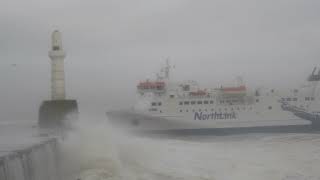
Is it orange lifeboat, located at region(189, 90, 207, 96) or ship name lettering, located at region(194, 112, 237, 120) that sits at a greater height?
orange lifeboat, located at region(189, 90, 207, 96)

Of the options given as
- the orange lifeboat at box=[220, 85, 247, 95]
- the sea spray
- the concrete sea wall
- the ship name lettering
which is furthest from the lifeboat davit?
the concrete sea wall

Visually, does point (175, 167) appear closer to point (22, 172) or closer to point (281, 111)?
point (22, 172)

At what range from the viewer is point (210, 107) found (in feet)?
163

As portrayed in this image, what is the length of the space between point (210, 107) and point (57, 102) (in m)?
27.9

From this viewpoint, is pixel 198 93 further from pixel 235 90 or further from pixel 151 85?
pixel 151 85

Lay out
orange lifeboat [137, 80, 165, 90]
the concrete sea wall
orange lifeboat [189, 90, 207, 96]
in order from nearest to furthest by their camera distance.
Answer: the concrete sea wall → orange lifeboat [137, 80, 165, 90] → orange lifeboat [189, 90, 207, 96]

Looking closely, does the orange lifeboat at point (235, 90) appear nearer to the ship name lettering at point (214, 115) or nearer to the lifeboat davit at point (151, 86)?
the ship name lettering at point (214, 115)

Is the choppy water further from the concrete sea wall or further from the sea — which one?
the concrete sea wall

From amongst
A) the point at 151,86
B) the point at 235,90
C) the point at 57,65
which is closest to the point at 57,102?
the point at 57,65

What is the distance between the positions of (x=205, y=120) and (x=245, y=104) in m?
4.63

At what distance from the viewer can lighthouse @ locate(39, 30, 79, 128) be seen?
77.7 feet

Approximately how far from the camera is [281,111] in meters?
49.4

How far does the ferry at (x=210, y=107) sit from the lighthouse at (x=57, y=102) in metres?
23.6

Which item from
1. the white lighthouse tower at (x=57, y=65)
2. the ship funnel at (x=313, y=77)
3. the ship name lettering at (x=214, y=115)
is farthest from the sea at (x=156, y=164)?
the ship funnel at (x=313, y=77)
